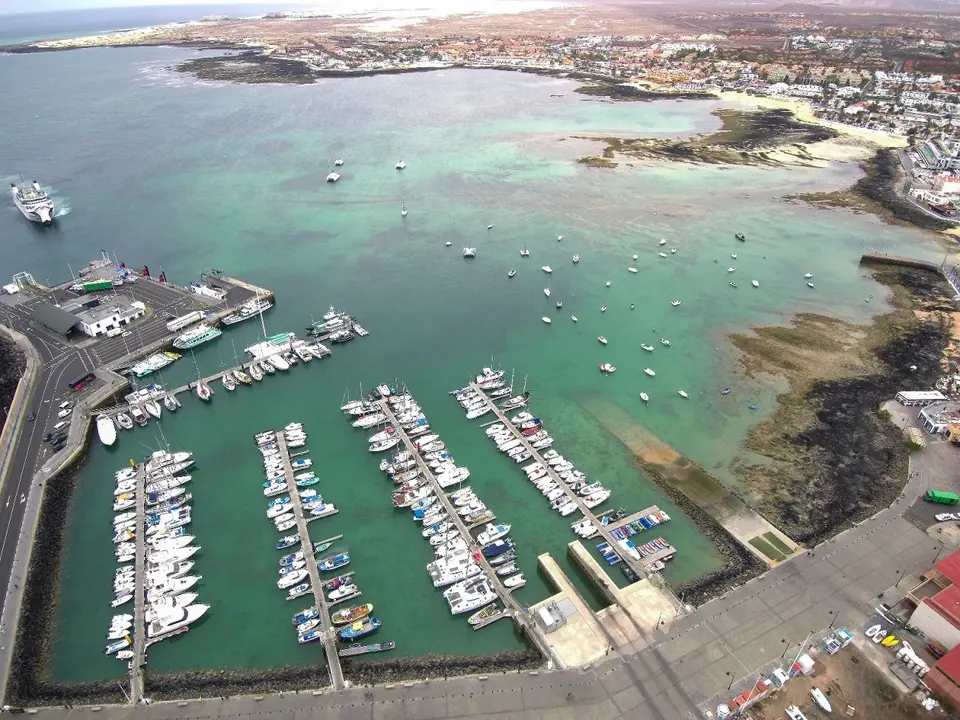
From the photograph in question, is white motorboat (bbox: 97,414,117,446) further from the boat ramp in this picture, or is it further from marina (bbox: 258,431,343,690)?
the boat ramp

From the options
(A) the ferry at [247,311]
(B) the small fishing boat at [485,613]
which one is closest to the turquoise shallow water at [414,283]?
(B) the small fishing boat at [485,613]

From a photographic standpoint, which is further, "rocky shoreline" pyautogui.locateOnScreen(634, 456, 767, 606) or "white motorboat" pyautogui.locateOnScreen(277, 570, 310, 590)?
"white motorboat" pyautogui.locateOnScreen(277, 570, 310, 590)

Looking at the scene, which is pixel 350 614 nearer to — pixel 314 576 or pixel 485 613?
pixel 314 576

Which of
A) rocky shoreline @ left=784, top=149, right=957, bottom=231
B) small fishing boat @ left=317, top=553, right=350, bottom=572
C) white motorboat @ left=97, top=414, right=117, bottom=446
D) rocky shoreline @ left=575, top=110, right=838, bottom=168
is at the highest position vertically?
rocky shoreline @ left=575, top=110, right=838, bottom=168

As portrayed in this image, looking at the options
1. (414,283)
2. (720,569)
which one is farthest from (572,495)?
(414,283)

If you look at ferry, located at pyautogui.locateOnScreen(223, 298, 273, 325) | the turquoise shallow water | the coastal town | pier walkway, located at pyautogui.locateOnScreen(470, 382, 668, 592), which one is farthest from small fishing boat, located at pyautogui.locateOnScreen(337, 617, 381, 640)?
ferry, located at pyautogui.locateOnScreen(223, 298, 273, 325)

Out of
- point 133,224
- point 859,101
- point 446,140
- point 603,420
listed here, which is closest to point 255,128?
point 446,140
